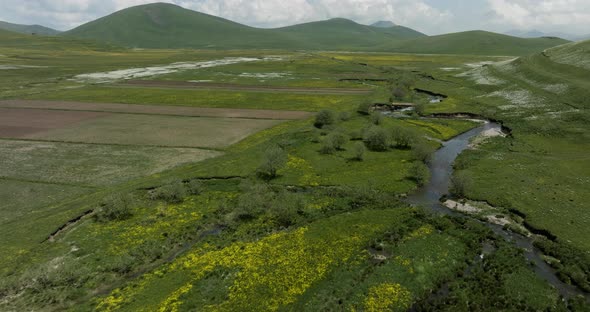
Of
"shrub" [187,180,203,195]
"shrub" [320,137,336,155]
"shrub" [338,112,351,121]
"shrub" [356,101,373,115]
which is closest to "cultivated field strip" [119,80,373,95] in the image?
"shrub" [356,101,373,115]

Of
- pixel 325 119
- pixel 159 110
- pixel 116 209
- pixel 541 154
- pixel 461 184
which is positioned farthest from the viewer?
pixel 159 110

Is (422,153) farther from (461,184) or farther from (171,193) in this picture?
(171,193)

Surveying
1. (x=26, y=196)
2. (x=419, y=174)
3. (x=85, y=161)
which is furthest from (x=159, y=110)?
(x=419, y=174)

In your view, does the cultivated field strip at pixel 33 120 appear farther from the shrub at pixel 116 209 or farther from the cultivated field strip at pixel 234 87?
the cultivated field strip at pixel 234 87

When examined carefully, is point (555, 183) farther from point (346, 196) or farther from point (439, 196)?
point (346, 196)

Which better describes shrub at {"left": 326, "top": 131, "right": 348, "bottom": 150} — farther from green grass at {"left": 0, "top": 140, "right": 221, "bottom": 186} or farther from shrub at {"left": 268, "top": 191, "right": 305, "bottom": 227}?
green grass at {"left": 0, "top": 140, "right": 221, "bottom": 186}
